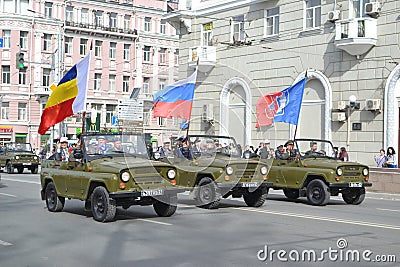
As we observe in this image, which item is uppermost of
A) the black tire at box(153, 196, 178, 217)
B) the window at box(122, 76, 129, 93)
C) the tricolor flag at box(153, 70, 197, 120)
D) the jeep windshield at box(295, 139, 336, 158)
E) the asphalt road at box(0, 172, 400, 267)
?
the window at box(122, 76, 129, 93)

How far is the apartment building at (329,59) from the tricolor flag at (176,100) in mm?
9294

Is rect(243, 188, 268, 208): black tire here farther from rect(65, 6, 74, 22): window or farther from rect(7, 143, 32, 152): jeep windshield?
rect(65, 6, 74, 22): window

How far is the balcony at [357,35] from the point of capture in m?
26.1

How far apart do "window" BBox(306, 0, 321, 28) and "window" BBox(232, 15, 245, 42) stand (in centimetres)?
461

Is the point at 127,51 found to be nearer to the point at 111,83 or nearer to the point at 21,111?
the point at 111,83

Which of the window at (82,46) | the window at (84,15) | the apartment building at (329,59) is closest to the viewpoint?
the apartment building at (329,59)

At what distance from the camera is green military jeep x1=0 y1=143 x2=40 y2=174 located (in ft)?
112

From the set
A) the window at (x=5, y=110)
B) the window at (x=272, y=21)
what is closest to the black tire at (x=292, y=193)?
the window at (x=272, y=21)

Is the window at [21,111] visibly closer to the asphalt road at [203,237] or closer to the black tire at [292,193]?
the asphalt road at [203,237]

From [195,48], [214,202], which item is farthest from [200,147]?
[195,48]

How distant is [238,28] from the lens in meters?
33.8

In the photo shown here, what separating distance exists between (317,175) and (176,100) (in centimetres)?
591

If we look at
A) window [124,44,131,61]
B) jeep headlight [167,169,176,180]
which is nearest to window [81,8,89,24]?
window [124,44,131,61]

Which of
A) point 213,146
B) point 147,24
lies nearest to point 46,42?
point 147,24
